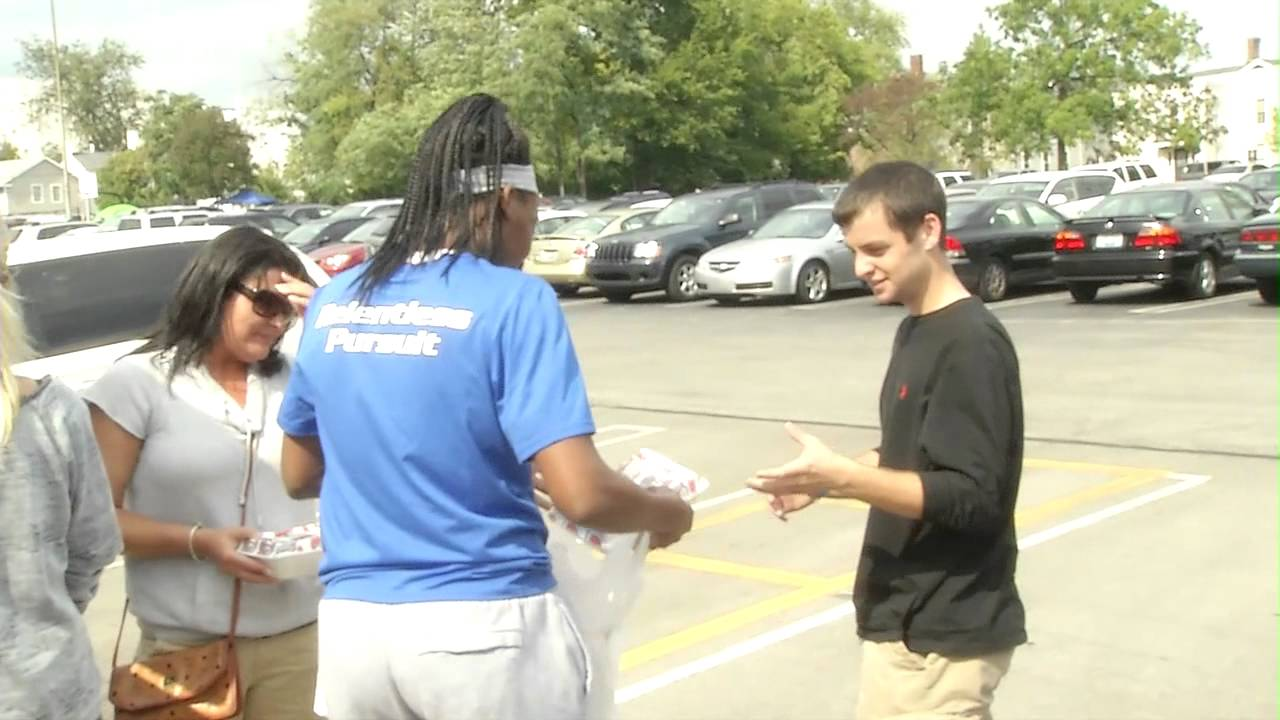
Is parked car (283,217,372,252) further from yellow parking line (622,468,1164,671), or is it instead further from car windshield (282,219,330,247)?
yellow parking line (622,468,1164,671)

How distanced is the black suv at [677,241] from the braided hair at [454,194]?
2121 centimetres

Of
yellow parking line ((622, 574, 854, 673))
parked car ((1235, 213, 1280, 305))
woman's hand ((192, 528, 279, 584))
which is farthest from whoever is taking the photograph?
parked car ((1235, 213, 1280, 305))

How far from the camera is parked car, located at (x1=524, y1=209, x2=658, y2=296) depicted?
2620cm

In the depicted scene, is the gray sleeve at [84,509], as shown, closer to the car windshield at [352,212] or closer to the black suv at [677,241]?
the black suv at [677,241]

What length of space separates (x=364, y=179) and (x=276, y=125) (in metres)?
15.3

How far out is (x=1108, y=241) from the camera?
19625 millimetres

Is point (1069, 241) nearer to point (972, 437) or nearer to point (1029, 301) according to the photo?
point (1029, 301)

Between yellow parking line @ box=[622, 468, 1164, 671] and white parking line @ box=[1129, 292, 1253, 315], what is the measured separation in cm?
1053

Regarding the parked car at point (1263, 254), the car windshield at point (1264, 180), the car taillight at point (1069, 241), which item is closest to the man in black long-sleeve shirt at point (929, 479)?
the parked car at point (1263, 254)

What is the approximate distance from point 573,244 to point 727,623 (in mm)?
20202

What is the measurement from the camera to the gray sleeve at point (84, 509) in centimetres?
260

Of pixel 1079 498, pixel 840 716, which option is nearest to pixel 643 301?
pixel 1079 498

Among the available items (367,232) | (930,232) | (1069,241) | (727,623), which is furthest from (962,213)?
(930,232)

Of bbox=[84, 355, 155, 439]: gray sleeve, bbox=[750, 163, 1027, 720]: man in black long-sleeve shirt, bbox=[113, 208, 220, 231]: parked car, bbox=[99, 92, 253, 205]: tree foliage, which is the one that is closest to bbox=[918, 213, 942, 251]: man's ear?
bbox=[750, 163, 1027, 720]: man in black long-sleeve shirt
